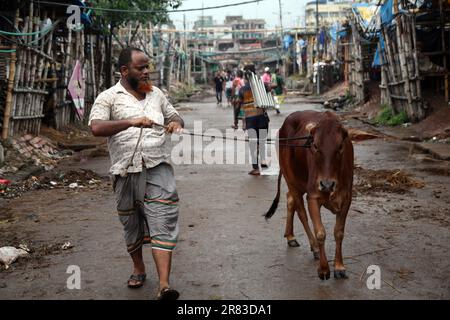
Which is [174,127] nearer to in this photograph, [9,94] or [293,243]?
[293,243]

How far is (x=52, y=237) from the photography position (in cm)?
600

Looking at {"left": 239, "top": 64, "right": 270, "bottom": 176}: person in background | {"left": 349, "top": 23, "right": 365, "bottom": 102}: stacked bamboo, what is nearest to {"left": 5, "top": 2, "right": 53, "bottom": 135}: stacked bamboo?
{"left": 239, "top": 64, "right": 270, "bottom": 176}: person in background

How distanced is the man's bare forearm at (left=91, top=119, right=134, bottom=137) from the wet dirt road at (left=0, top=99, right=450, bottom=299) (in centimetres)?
123

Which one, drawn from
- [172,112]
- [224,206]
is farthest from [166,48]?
[172,112]

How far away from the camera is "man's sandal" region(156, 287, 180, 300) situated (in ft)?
13.0

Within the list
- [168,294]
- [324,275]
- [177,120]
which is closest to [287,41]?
[177,120]

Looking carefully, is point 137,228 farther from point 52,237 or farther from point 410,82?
point 410,82

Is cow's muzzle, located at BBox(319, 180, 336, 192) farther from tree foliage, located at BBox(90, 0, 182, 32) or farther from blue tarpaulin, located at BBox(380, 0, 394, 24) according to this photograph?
blue tarpaulin, located at BBox(380, 0, 394, 24)

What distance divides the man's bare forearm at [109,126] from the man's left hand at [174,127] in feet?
1.02

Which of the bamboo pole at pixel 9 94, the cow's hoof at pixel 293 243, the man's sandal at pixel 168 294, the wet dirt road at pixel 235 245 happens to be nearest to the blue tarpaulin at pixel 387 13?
the wet dirt road at pixel 235 245

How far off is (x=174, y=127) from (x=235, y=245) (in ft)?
5.87

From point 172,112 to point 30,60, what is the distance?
8927mm

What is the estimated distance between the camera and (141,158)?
412 centimetres

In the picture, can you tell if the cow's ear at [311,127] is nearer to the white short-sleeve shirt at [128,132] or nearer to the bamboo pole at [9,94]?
the white short-sleeve shirt at [128,132]
